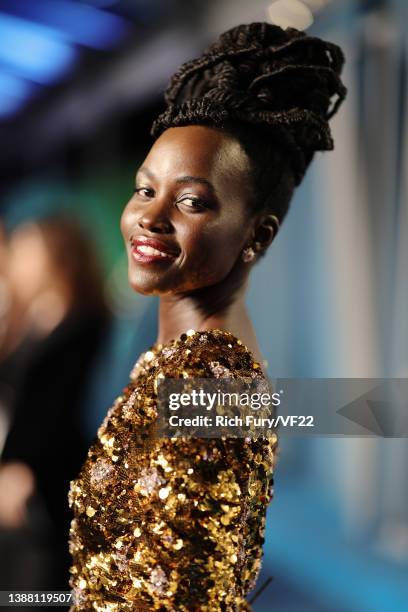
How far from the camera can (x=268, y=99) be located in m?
1.17

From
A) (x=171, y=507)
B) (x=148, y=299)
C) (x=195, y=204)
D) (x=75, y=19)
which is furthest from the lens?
(x=148, y=299)

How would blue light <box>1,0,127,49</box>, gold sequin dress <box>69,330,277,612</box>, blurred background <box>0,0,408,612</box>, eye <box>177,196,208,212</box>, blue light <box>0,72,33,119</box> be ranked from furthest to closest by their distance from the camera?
1. blue light <box>0,72,33,119</box>
2. blue light <box>1,0,127,49</box>
3. blurred background <box>0,0,408,612</box>
4. eye <box>177,196,208,212</box>
5. gold sequin dress <box>69,330,277,612</box>

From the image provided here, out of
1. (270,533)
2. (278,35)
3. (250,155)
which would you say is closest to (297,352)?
(270,533)

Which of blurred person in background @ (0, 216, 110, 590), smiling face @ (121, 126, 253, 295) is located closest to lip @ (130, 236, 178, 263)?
smiling face @ (121, 126, 253, 295)

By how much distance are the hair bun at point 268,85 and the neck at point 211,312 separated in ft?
0.91

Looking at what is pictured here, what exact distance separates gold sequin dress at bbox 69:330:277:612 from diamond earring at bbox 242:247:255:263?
0.16 metres

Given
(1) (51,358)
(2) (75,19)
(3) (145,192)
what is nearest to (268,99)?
(3) (145,192)

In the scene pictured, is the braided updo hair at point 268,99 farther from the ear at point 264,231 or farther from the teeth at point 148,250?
the teeth at point 148,250

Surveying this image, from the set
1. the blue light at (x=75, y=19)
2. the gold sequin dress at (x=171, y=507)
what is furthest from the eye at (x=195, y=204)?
the blue light at (x=75, y=19)

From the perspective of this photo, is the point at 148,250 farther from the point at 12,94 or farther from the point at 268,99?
the point at 12,94

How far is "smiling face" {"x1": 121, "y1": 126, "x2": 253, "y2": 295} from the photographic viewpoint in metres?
1.14

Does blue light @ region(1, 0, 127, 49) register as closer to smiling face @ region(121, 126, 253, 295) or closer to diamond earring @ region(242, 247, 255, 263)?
smiling face @ region(121, 126, 253, 295)

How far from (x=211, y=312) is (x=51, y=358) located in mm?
842

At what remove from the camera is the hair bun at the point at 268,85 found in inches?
45.7
